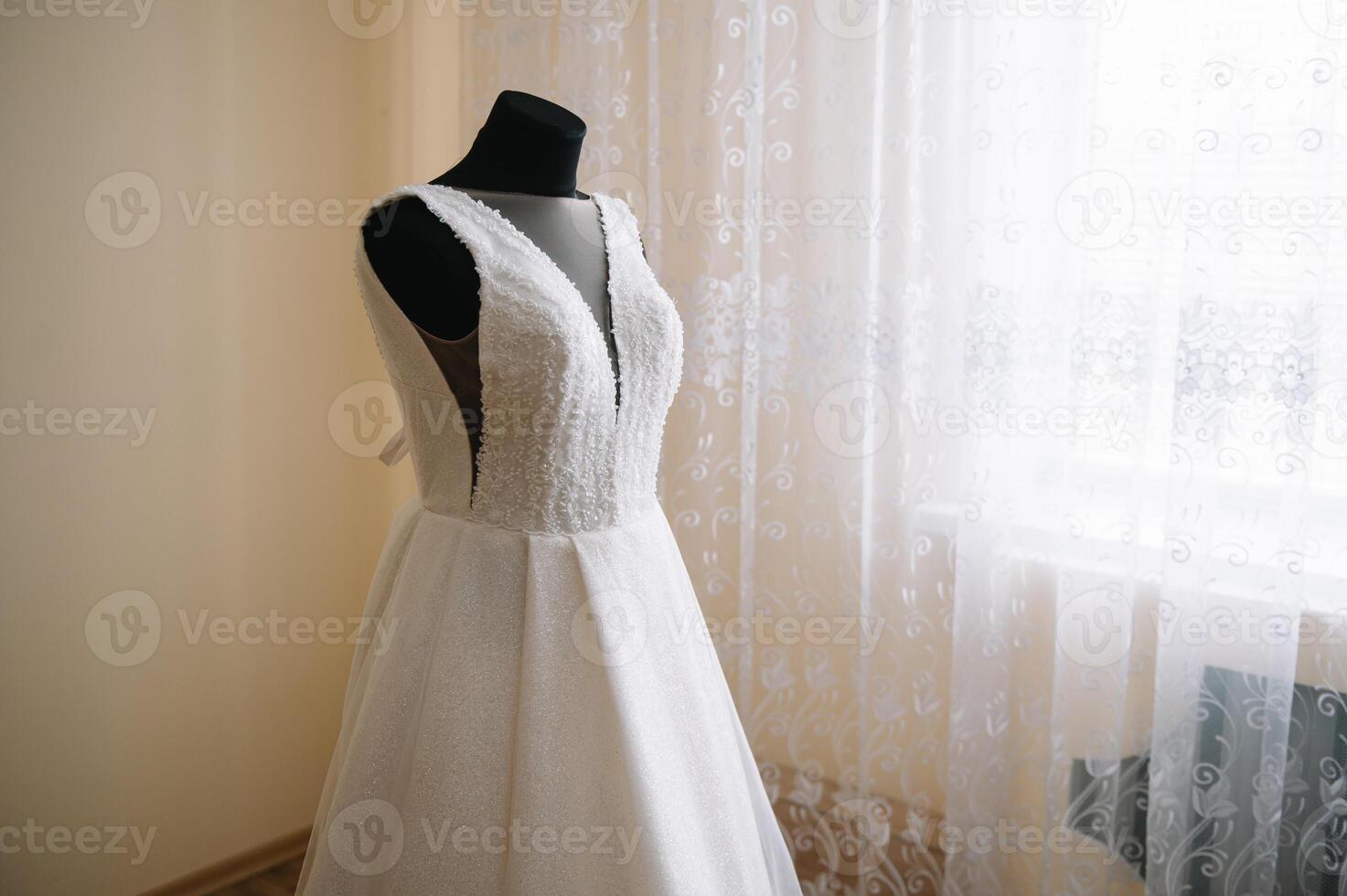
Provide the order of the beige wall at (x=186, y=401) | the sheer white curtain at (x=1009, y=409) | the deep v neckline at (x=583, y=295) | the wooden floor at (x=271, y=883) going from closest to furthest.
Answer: the deep v neckline at (x=583, y=295) → the sheer white curtain at (x=1009, y=409) → the beige wall at (x=186, y=401) → the wooden floor at (x=271, y=883)

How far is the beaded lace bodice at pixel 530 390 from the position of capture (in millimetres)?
1163

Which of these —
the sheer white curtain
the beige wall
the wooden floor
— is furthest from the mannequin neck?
the wooden floor

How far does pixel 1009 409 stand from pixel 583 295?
979 millimetres

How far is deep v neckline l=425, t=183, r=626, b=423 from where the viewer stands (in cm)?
123

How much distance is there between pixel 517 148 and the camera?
4.31ft

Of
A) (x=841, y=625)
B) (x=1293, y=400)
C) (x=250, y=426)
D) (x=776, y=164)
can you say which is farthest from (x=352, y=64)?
(x=1293, y=400)

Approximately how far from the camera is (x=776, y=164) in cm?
211

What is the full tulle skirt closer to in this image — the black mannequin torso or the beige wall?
the black mannequin torso

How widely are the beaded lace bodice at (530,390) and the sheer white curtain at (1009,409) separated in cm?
86

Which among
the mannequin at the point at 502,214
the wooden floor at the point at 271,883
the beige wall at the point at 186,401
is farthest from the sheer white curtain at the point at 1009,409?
the wooden floor at the point at 271,883

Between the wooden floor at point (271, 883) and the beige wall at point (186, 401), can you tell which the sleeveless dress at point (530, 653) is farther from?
the wooden floor at point (271, 883)

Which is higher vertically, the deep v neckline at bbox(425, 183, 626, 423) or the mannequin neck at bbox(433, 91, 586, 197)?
the mannequin neck at bbox(433, 91, 586, 197)

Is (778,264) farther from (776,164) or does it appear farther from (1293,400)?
(1293,400)

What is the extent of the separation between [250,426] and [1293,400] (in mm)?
2026
